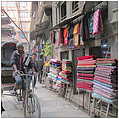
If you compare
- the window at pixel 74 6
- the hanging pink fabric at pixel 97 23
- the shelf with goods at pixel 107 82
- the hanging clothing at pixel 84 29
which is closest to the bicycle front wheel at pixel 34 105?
the shelf with goods at pixel 107 82

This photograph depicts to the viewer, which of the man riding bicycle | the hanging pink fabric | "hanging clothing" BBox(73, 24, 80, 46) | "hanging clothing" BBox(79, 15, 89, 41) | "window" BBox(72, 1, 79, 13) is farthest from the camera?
"window" BBox(72, 1, 79, 13)

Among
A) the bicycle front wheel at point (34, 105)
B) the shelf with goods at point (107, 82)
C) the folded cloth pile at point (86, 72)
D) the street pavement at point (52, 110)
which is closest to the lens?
the shelf with goods at point (107, 82)

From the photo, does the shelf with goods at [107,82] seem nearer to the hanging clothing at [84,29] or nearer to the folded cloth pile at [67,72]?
the hanging clothing at [84,29]

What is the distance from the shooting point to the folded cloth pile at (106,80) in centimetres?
554

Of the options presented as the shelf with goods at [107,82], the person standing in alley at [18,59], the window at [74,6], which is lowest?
the shelf with goods at [107,82]

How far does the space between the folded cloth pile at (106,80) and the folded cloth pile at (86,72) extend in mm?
361

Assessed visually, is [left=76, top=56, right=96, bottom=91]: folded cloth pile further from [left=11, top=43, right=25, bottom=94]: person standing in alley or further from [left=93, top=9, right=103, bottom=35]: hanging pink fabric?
[left=11, top=43, right=25, bottom=94]: person standing in alley

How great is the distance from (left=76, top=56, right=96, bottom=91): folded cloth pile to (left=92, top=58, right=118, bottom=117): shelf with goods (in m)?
0.31

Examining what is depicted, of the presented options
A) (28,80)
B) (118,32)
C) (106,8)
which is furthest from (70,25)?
(28,80)

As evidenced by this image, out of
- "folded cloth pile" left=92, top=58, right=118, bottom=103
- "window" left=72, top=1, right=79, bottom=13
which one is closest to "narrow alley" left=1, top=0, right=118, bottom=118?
"folded cloth pile" left=92, top=58, right=118, bottom=103

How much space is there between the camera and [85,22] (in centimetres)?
783

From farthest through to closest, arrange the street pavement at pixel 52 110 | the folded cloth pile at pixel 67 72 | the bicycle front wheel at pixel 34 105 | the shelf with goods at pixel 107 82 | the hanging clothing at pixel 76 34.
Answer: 1. the folded cloth pile at pixel 67 72
2. the hanging clothing at pixel 76 34
3. the street pavement at pixel 52 110
4. the bicycle front wheel at pixel 34 105
5. the shelf with goods at pixel 107 82

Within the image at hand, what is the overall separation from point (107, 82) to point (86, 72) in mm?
1202

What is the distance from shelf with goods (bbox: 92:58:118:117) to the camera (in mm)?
5539
